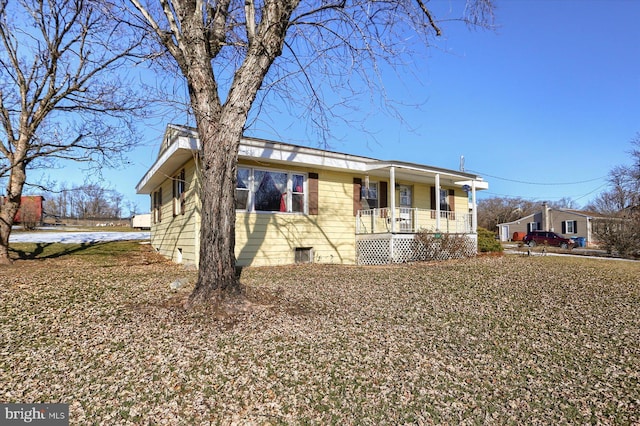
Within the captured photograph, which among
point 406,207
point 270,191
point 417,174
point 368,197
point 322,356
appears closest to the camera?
point 322,356

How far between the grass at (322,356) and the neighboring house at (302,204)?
12.8ft

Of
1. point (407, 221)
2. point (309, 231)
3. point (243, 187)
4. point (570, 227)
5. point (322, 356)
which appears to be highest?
point (243, 187)

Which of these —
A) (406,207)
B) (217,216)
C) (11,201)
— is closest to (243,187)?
(217,216)

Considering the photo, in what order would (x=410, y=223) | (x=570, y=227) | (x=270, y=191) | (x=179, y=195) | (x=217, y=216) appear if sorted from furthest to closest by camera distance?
(x=570, y=227)
(x=410, y=223)
(x=179, y=195)
(x=270, y=191)
(x=217, y=216)

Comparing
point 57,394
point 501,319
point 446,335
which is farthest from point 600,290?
point 57,394

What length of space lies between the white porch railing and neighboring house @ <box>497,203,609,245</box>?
2428 cm

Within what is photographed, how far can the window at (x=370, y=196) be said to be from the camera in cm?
1228

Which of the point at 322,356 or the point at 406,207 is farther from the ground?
the point at 406,207

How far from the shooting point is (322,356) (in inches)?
139

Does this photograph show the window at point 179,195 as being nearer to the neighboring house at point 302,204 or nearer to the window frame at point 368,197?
the neighboring house at point 302,204

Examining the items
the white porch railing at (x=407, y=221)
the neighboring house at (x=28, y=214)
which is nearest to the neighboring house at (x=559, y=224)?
the white porch railing at (x=407, y=221)

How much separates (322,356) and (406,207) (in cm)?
1044

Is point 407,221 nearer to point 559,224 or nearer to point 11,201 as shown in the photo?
point 11,201

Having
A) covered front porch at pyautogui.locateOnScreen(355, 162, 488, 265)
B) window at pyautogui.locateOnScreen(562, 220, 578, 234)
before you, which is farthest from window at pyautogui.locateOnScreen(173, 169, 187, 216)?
window at pyautogui.locateOnScreen(562, 220, 578, 234)
